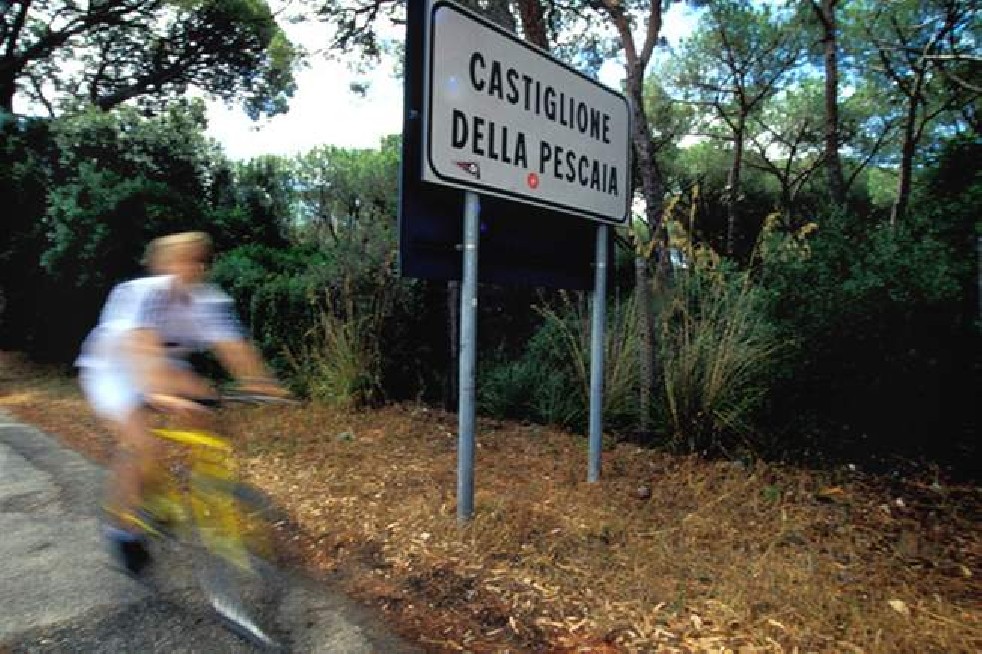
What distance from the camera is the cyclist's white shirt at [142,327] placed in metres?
3.08

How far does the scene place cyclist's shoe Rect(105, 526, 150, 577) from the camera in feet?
9.95

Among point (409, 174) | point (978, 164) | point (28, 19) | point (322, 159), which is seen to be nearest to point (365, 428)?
point (409, 174)

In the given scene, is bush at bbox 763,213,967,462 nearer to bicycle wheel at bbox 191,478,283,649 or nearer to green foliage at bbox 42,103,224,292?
bicycle wheel at bbox 191,478,283,649

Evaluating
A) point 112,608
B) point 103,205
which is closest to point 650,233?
point 112,608

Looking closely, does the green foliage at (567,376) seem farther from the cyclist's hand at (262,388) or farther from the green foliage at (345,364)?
the cyclist's hand at (262,388)

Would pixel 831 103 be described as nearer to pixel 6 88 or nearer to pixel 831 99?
pixel 831 99

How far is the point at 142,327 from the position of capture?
3.08 metres

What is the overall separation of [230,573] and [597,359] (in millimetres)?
2751

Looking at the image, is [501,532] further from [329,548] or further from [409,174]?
[409,174]

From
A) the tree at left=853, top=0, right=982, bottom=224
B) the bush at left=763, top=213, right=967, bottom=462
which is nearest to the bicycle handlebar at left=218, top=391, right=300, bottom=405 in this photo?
the bush at left=763, top=213, right=967, bottom=462

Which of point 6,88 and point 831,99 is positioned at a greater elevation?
point 6,88

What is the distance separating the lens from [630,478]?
4438 mm

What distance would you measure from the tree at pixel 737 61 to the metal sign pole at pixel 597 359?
586 inches

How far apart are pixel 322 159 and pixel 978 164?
17153 millimetres
